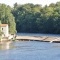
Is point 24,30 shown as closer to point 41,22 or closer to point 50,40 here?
point 41,22

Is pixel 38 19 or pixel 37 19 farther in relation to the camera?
pixel 37 19

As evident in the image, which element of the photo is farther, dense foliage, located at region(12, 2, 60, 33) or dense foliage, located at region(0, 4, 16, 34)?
dense foliage, located at region(12, 2, 60, 33)

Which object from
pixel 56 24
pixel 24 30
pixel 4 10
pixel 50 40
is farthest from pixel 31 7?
pixel 50 40

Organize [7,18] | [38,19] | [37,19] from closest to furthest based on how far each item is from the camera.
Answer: [7,18] < [38,19] < [37,19]

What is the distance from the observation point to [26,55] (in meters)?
57.4

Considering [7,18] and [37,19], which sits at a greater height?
[7,18]

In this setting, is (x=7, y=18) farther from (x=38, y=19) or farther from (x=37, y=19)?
(x=37, y=19)

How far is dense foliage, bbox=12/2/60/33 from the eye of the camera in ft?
423

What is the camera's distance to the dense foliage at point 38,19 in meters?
129

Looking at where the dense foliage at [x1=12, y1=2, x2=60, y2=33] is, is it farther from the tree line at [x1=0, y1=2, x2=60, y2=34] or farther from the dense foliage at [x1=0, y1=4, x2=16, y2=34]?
the dense foliage at [x1=0, y1=4, x2=16, y2=34]

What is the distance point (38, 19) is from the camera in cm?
13388

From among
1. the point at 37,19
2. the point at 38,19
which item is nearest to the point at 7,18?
the point at 38,19

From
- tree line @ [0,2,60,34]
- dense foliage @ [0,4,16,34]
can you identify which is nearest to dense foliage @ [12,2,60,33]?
tree line @ [0,2,60,34]

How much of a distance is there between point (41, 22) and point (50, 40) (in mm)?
46950
